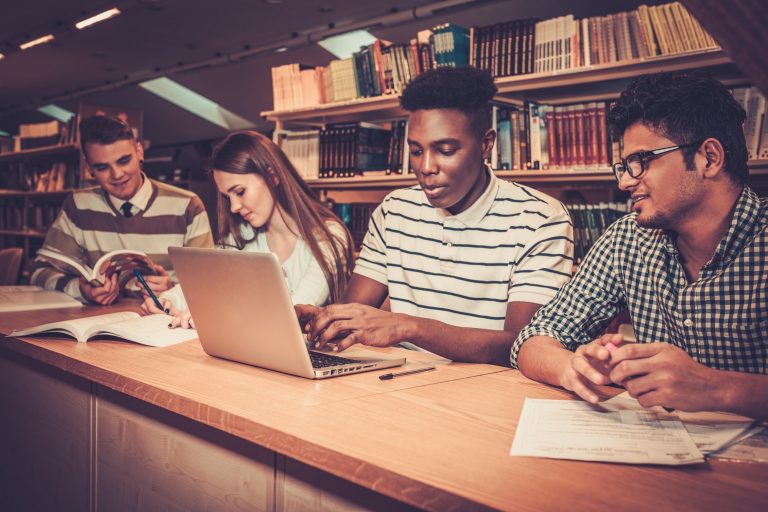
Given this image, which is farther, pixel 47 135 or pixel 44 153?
pixel 47 135

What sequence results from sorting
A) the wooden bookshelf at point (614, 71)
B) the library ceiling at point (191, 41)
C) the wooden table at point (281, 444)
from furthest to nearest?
the library ceiling at point (191, 41), the wooden bookshelf at point (614, 71), the wooden table at point (281, 444)

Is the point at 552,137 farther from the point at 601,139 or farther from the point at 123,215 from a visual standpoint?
the point at 123,215

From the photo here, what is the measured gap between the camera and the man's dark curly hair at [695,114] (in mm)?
1239

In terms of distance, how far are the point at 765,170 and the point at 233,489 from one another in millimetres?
2130

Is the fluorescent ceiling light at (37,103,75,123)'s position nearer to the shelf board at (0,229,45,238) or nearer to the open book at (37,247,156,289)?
the shelf board at (0,229,45,238)

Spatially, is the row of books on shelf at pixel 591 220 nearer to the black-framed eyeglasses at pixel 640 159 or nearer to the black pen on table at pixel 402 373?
the black-framed eyeglasses at pixel 640 159

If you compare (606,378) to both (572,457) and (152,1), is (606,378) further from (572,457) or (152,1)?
(152,1)

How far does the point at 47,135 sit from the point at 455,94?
6.29 metres

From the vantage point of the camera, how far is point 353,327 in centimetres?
134

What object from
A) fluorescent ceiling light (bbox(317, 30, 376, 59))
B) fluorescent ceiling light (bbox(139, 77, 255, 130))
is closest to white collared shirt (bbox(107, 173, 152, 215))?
fluorescent ceiling light (bbox(317, 30, 376, 59))

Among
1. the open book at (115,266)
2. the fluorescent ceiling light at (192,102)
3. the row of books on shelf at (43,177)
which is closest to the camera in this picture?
the open book at (115,266)

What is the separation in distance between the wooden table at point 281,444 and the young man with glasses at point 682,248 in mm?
233

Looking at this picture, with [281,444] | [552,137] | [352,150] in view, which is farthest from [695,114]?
[352,150]

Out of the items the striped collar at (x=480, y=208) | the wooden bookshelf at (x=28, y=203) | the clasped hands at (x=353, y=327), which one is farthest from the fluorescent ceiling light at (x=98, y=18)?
the clasped hands at (x=353, y=327)
